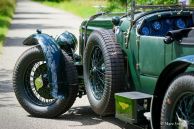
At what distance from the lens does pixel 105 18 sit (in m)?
7.41

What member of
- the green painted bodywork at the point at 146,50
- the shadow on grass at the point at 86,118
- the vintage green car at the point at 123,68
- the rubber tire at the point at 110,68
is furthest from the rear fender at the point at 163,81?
the shadow on grass at the point at 86,118

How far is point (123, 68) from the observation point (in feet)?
20.0

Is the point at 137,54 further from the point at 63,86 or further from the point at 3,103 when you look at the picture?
the point at 3,103

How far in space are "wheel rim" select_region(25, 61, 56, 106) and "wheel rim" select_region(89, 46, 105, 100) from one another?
0.63 m

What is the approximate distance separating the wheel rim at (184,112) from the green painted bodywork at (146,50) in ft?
0.93

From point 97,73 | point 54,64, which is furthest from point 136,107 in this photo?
point 54,64

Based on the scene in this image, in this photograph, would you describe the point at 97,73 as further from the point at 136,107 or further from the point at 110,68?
the point at 136,107

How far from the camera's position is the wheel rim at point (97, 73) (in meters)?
6.52

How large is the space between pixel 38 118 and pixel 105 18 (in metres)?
1.56

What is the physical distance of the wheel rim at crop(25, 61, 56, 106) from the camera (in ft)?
23.4

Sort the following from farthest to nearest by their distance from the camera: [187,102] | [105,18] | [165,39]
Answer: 1. [105,18]
2. [165,39]
3. [187,102]

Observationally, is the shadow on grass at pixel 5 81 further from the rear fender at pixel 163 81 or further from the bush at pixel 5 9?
the bush at pixel 5 9

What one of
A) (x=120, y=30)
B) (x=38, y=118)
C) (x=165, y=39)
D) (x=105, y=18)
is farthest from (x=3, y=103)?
(x=165, y=39)

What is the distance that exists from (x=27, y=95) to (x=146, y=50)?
219 cm
